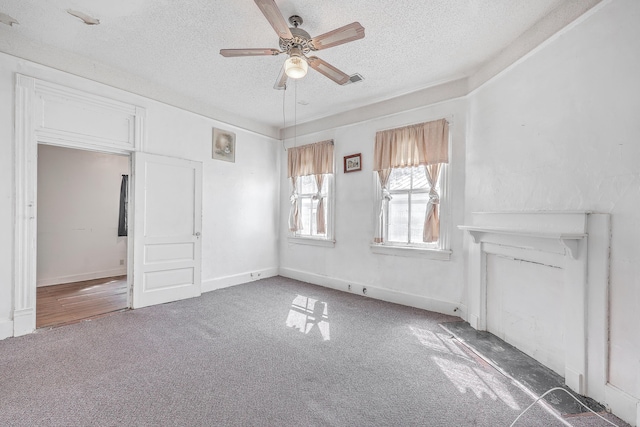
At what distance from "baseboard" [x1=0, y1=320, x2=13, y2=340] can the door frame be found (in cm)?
3

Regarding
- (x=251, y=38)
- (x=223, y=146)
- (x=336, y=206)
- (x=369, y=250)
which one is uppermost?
(x=251, y=38)

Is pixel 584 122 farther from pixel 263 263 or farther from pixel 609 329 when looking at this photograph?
pixel 263 263

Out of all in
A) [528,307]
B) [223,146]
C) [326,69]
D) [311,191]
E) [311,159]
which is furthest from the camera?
[311,191]

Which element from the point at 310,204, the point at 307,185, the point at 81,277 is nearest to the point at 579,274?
the point at 310,204

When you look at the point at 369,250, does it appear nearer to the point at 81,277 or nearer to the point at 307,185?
the point at 307,185

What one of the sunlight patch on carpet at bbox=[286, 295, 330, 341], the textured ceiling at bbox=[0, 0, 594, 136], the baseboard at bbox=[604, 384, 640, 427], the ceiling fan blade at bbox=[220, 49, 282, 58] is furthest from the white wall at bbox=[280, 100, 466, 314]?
the ceiling fan blade at bbox=[220, 49, 282, 58]

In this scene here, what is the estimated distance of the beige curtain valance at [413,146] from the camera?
359 centimetres

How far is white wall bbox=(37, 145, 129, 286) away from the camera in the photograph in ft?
15.9

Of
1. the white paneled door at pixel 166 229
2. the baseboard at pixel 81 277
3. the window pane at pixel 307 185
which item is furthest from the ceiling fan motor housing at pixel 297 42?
the baseboard at pixel 81 277

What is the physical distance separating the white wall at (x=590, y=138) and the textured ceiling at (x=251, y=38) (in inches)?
19.5

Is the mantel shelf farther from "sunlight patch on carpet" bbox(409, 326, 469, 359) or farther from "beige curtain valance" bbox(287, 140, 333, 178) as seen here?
"beige curtain valance" bbox(287, 140, 333, 178)

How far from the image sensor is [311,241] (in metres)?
5.05

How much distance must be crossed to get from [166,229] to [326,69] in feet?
9.97

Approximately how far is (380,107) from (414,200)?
58.9 inches
